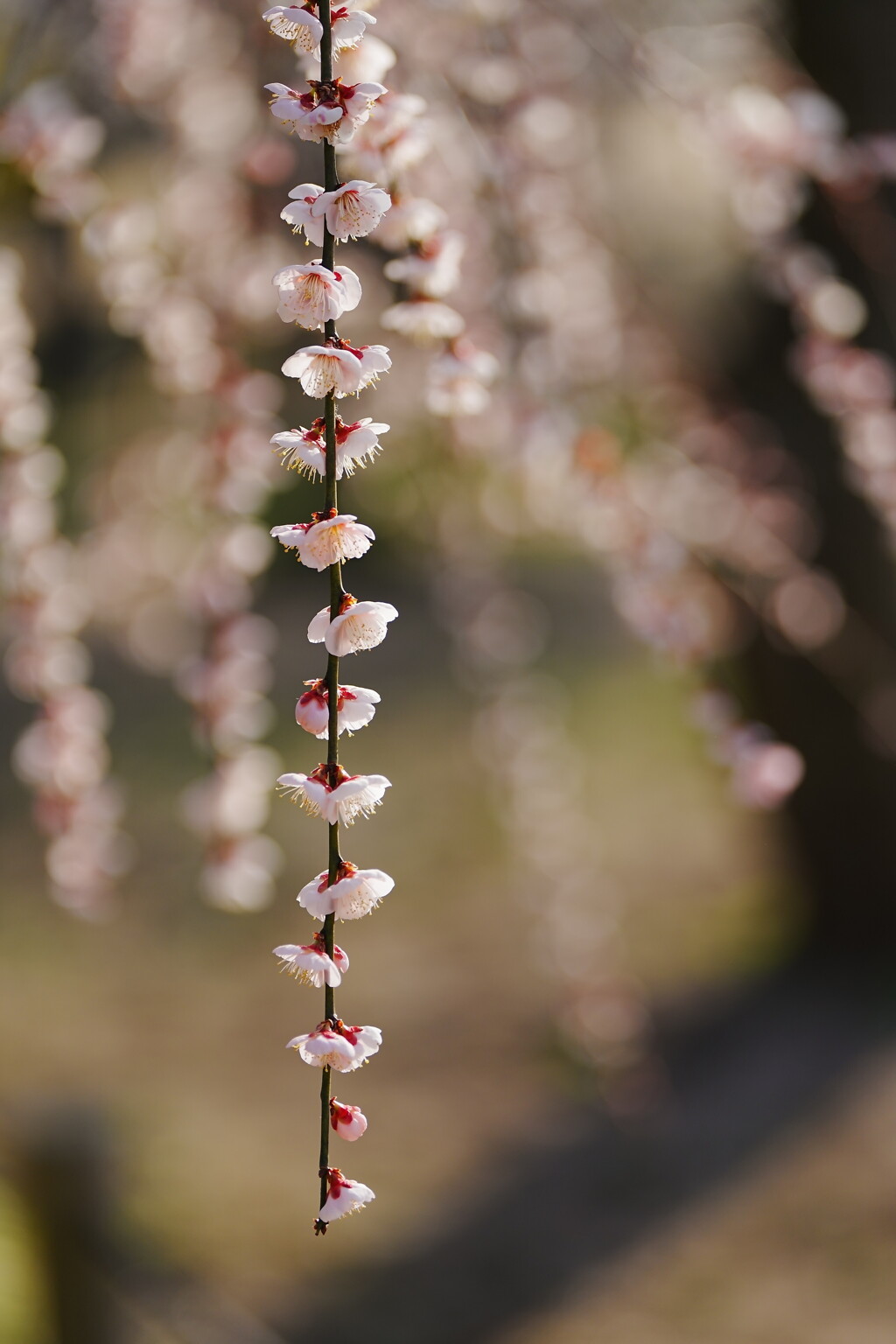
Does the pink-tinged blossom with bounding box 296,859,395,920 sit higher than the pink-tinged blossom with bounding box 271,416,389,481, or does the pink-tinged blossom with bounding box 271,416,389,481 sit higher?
the pink-tinged blossom with bounding box 271,416,389,481

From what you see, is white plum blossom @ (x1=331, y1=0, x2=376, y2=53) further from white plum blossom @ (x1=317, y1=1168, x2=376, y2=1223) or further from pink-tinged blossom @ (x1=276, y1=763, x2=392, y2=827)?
white plum blossom @ (x1=317, y1=1168, x2=376, y2=1223)

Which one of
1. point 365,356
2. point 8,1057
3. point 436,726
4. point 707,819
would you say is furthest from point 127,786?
point 365,356

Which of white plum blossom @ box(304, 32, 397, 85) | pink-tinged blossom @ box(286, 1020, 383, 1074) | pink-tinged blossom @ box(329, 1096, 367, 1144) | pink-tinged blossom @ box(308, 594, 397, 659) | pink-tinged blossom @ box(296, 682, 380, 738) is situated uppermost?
white plum blossom @ box(304, 32, 397, 85)

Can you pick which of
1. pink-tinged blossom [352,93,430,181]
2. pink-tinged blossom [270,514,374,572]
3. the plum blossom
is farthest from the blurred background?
the plum blossom

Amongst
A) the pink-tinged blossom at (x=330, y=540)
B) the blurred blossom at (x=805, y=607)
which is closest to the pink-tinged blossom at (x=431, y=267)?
the pink-tinged blossom at (x=330, y=540)

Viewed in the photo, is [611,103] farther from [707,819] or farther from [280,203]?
[707,819]

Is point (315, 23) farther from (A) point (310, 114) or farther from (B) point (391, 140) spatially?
(B) point (391, 140)

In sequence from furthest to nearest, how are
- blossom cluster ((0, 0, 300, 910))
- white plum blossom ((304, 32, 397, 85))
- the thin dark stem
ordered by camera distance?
blossom cluster ((0, 0, 300, 910)), white plum blossom ((304, 32, 397, 85)), the thin dark stem

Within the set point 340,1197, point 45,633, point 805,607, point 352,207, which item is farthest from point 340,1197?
point 805,607
